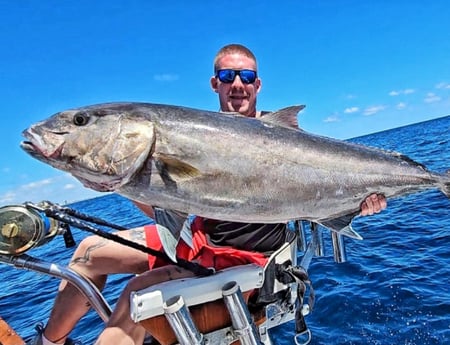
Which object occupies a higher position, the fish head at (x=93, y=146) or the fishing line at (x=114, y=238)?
the fish head at (x=93, y=146)

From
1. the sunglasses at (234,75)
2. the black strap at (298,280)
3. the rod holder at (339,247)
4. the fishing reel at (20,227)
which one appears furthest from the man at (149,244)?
the fishing reel at (20,227)

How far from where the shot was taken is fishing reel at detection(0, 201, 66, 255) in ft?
10.2

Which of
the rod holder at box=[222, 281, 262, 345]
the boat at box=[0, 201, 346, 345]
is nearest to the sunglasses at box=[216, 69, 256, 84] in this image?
the boat at box=[0, 201, 346, 345]

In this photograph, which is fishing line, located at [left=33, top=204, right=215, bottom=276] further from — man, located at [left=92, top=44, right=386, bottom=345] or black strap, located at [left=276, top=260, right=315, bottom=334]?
black strap, located at [left=276, top=260, right=315, bottom=334]

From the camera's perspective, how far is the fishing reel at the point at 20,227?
312cm

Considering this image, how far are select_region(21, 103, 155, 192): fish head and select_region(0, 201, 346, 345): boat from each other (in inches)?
23.2

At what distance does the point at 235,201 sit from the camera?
2.85 m

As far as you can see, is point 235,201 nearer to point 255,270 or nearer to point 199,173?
point 199,173

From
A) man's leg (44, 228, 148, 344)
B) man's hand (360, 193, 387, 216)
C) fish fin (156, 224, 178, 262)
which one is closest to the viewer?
fish fin (156, 224, 178, 262)

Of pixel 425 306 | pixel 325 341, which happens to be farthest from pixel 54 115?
pixel 425 306

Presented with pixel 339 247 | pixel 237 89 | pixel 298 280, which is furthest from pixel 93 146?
pixel 339 247

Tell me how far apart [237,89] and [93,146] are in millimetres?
1761

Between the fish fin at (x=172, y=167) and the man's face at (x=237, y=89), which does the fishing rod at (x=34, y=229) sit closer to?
the fish fin at (x=172, y=167)

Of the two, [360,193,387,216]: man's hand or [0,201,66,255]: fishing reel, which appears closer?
[0,201,66,255]: fishing reel
